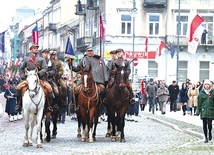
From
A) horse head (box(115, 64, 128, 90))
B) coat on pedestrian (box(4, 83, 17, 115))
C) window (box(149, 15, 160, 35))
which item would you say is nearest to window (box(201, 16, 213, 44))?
window (box(149, 15, 160, 35))

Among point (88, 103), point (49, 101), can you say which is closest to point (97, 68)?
point (88, 103)

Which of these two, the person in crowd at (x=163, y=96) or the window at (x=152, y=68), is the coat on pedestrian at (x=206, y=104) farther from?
the window at (x=152, y=68)

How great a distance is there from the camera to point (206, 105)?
71.3 ft

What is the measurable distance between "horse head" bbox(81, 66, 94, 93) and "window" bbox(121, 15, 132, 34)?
5158cm

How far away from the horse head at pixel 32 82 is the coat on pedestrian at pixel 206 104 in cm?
482

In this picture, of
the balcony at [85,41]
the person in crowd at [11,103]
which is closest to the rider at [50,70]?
the person in crowd at [11,103]

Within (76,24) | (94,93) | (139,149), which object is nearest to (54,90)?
(94,93)

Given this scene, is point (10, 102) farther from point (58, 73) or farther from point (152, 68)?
point (152, 68)

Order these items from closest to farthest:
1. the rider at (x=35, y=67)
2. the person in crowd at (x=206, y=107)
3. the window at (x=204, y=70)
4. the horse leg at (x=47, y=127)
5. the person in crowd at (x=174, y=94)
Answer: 1. the rider at (x=35, y=67)
2. the horse leg at (x=47, y=127)
3. the person in crowd at (x=206, y=107)
4. the person in crowd at (x=174, y=94)
5. the window at (x=204, y=70)

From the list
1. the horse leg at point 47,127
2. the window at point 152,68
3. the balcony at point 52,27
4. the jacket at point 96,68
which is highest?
the balcony at point 52,27

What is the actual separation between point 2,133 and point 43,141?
365cm

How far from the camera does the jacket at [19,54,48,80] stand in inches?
802

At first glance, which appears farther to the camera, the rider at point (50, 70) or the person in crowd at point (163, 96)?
the person in crowd at point (163, 96)

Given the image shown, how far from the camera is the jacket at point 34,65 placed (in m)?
20.4
